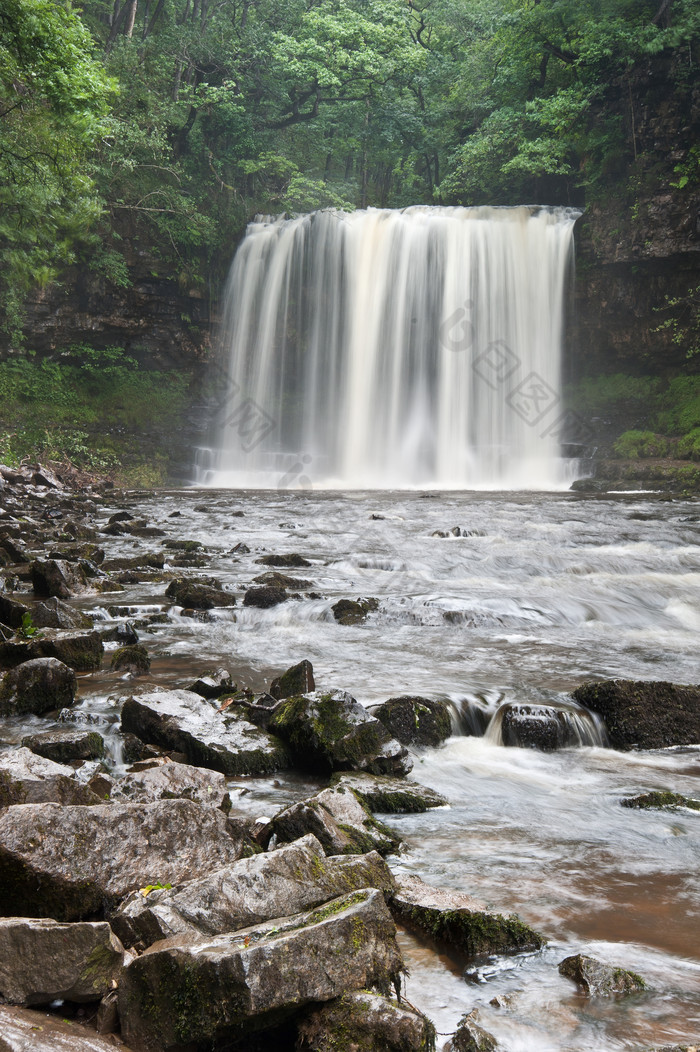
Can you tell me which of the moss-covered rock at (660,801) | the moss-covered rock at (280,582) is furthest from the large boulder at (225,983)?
the moss-covered rock at (280,582)

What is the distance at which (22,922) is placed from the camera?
1.86m

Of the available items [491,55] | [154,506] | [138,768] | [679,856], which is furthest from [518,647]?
[491,55]

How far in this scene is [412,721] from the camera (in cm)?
460

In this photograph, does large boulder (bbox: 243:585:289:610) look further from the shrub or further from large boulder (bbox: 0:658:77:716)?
the shrub

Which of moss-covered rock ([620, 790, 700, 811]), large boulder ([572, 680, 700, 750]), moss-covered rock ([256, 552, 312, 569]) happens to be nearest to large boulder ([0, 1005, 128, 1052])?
moss-covered rock ([620, 790, 700, 811])

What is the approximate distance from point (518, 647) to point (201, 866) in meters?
4.80

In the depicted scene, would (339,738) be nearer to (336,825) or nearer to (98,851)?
(336,825)

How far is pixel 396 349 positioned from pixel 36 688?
2609 centimetres

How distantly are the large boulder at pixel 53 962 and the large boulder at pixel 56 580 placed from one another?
6.18m

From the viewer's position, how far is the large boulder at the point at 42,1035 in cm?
157

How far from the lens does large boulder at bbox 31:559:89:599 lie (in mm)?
7766

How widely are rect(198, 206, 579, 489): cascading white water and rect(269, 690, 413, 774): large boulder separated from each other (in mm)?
23212

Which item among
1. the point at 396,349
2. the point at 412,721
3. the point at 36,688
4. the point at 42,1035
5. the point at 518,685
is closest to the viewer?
the point at 42,1035

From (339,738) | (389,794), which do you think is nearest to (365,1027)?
(389,794)
